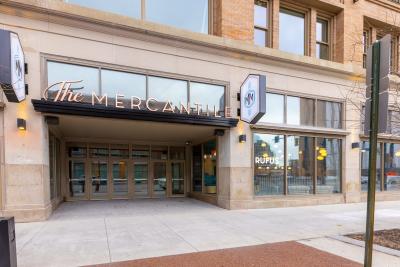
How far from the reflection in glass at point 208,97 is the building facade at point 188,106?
0.15 ft

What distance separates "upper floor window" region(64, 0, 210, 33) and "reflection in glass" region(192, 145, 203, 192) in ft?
19.6

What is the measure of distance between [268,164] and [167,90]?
534cm

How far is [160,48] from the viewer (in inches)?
408

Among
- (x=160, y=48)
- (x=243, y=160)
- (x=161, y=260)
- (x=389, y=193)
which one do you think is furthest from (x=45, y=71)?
(x=389, y=193)

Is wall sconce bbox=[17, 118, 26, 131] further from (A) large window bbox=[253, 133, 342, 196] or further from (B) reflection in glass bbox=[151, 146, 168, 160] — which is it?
(A) large window bbox=[253, 133, 342, 196]

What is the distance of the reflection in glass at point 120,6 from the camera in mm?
10402

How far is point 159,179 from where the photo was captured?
1515 cm

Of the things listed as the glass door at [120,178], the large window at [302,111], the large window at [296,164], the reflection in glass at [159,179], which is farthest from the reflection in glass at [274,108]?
the glass door at [120,178]

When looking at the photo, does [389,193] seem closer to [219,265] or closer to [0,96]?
[219,265]

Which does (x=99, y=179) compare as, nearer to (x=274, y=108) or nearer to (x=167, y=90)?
(x=167, y=90)

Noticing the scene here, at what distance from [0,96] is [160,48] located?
5.31 metres

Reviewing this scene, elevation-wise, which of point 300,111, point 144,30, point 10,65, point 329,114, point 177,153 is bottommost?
point 177,153

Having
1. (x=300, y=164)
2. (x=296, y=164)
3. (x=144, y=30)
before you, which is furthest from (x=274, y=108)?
(x=144, y=30)

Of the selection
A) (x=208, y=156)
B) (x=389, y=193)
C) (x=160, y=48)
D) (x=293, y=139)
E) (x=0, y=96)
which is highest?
(x=160, y=48)
